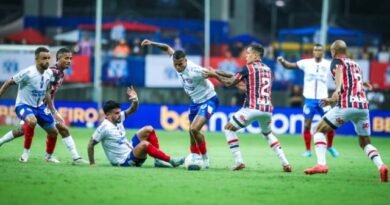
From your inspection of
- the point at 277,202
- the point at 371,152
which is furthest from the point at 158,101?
the point at 277,202

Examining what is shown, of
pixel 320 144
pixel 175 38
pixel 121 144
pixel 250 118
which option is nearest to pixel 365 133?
pixel 320 144

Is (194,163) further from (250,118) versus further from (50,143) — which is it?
(50,143)

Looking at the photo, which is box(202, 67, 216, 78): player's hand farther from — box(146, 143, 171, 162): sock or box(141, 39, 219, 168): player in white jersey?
box(146, 143, 171, 162): sock

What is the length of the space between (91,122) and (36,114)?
14.6m

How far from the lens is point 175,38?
37906mm

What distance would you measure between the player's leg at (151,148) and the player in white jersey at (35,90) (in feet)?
6.41

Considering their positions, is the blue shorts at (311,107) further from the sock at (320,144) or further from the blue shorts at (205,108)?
the sock at (320,144)

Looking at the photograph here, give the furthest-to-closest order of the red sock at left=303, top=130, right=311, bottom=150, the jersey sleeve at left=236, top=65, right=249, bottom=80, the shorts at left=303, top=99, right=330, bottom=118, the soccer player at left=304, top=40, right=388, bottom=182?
the shorts at left=303, top=99, right=330, bottom=118, the red sock at left=303, top=130, right=311, bottom=150, the jersey sleeve at left=236, top=65, right=249, bottom=80, the soccer player at left=304, top=40, right=388, bottom=182

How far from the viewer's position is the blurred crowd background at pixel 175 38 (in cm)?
3416

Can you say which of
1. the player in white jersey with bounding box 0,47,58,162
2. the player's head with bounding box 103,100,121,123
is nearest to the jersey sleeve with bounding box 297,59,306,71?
the player's head with bounding box 103,100,121,123

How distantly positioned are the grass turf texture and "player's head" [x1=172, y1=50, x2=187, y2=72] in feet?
6.73

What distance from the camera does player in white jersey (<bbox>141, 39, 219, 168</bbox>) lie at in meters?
16.2

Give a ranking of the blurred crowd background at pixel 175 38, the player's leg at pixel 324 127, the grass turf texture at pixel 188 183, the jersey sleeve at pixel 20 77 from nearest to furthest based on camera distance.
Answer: the grass turf texture at pixel 188 183, the player's leg at pixel 324 127, the jersey sleeve at pixel 20 77, the blurred crowd background at pixel 175 38

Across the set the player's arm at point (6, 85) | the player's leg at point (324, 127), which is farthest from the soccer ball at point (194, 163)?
the player's arm at point (6, 85)
